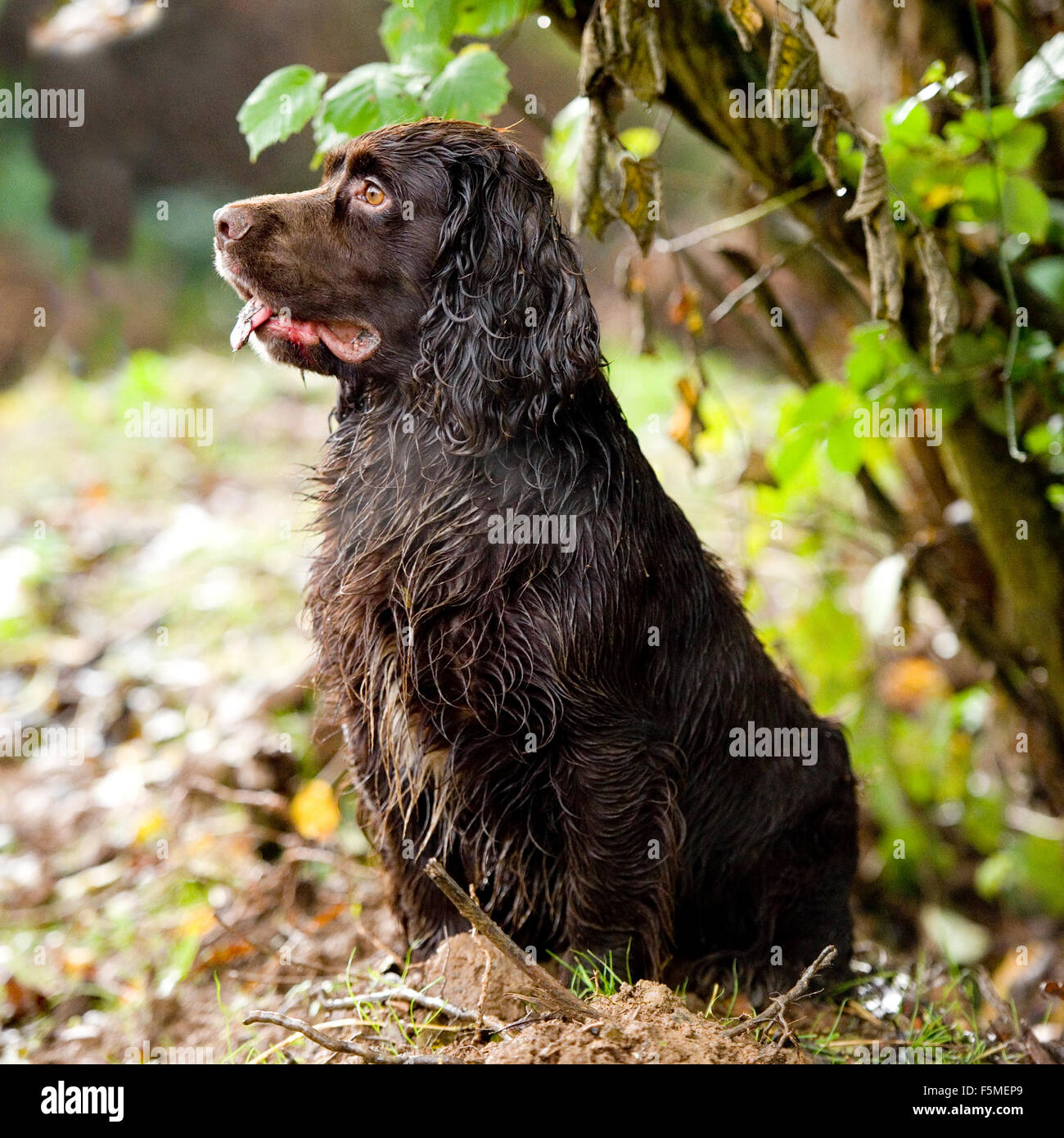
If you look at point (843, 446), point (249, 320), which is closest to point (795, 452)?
point (843, 446)

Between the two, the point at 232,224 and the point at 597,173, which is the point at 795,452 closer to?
the point at 597,173

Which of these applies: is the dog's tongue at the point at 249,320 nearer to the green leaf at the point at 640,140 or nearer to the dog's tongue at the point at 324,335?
the dog's tongue at the point at 324,335

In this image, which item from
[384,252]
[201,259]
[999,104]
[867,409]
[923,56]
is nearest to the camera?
[384,252]

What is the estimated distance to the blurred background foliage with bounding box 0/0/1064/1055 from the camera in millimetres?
3434

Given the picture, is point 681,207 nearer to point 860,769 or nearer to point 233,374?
point 233,374

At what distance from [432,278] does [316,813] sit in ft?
7.97

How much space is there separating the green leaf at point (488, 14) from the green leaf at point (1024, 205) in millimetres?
1536

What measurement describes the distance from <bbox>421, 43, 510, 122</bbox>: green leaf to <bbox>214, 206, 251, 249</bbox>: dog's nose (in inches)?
26.0

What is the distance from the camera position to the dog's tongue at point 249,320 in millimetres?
2631

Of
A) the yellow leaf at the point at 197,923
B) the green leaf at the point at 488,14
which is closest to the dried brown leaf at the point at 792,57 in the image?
the green leaf at the point at 488,14

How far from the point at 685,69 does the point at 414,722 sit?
2.02 meters

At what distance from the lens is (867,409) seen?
3691 millimetres

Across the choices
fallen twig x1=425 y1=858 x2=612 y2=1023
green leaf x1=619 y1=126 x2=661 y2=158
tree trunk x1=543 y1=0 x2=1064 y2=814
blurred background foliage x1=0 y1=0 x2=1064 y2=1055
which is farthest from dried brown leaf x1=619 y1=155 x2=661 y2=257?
fallen twig x1=425 y1=858 x2=612 y2=1023
